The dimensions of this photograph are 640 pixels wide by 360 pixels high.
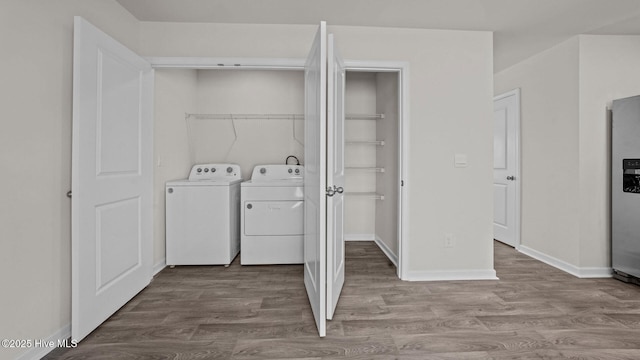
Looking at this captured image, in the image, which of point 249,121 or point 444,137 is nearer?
point 444,137

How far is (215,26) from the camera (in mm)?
2814

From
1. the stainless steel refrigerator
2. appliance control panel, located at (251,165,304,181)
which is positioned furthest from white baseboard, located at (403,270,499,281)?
appliance control panel, located at (251,165,304,181)

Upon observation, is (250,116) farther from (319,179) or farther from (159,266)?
(319,179)

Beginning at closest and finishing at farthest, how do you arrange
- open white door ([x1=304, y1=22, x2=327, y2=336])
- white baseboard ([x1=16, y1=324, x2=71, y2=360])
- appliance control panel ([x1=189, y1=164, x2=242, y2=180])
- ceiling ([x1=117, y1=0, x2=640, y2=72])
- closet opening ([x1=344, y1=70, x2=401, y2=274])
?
white baseboard ([x1=16, y1=324, x2=71, y2=360]) → open white door ([x1=304, y1=22, x2=327, y2=336]) → ceiling ([x1=117, y1=0, x2=640, y2=72]) → appliance control panel ([x1=189, y1=164, x2=242, y2=180]) → closet opening ([x1=344, y1=70, x2=401, y2=274])

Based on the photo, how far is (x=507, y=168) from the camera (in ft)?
13.8

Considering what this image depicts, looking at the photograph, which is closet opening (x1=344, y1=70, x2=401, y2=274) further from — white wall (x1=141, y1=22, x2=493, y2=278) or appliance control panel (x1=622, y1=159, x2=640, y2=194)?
appliance control panel (x1=622, y1=159, x2=640, y2=194)

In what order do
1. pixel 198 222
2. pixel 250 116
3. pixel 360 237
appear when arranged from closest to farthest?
pixel 198 222, pixel 250 116, pixel 360 237

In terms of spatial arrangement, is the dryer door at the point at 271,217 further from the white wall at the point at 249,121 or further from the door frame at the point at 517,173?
the door frame at the point at 517,173

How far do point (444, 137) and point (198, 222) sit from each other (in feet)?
8.15

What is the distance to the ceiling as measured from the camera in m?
2.46

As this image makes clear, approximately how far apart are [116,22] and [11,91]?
3.80 feet

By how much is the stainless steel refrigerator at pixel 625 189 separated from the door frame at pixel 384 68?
A: 1.87 m

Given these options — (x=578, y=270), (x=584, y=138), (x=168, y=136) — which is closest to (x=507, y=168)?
(x=584, y=138)

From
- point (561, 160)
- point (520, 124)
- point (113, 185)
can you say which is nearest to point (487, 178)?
point (561, 160)
